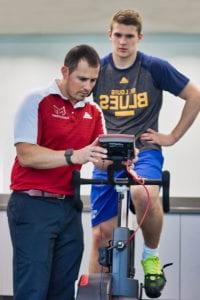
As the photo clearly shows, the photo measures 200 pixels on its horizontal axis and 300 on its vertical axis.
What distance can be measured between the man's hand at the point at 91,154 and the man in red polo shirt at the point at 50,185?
0.05 m

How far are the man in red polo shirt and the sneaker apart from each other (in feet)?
1.06

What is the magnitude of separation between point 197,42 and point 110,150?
3.01 meters

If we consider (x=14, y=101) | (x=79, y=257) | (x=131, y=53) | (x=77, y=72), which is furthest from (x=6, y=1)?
(x=79, y=257)

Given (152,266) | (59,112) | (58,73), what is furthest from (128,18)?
(58,73)

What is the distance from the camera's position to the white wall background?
453cm

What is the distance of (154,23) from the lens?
171 inches

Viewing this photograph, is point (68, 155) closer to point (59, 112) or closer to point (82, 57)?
point (59, 112)

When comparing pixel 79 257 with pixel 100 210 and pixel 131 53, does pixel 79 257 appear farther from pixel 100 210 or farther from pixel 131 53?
pixel 131 53

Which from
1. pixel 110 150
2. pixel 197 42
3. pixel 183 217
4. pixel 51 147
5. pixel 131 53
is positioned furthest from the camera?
pixel 197 42

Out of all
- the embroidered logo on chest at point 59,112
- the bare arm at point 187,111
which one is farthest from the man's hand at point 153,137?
the embroidered logo on chest at point 59,112

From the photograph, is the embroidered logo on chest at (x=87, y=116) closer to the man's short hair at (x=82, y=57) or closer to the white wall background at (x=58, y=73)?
the man's short hair at (x=82, y=57)

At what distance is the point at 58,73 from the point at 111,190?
216cm

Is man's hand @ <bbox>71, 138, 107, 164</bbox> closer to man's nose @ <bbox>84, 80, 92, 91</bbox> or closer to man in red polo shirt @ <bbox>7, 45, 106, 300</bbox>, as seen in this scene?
man in red polo shirt @ <bbox>7, 45, 106, 300</bbox>

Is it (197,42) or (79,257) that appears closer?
(79,257)
